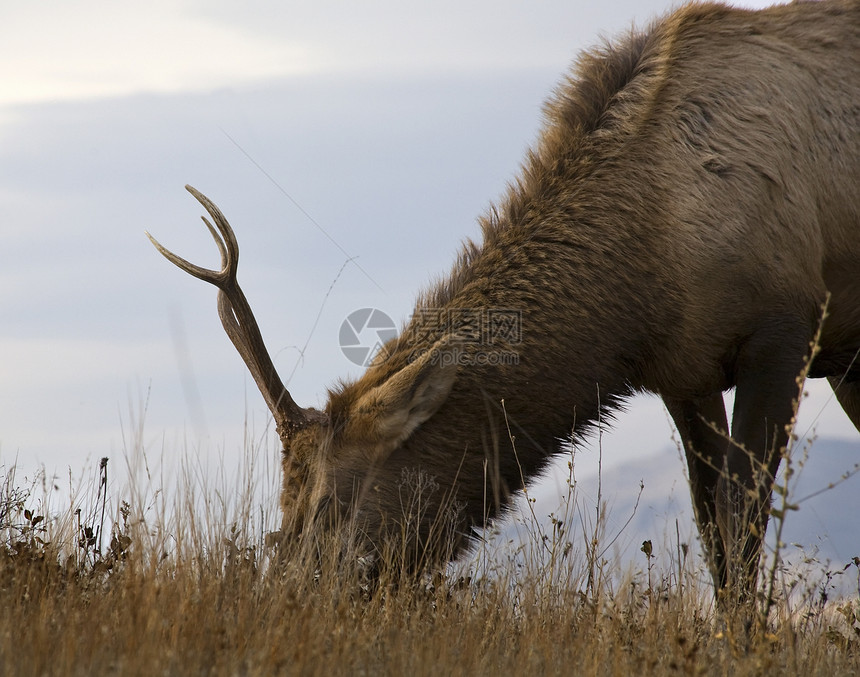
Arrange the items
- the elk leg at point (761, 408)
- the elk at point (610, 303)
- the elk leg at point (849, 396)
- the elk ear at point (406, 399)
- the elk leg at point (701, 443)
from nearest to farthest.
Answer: the elk ear at point (406, 399) → the elk at point (610, 303) → the elk leg at point (761, 408) → the elk leg at point (701, 443) → the elk leg at point (849, 396)

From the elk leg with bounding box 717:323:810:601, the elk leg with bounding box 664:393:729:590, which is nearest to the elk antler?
the elk leg with bounding box 717:323:810:601

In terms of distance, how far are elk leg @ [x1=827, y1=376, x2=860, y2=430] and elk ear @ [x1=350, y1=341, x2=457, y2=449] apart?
3641mm

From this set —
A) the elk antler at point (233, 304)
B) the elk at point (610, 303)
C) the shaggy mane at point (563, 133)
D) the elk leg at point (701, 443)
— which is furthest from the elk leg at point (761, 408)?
the elk antler at point (233, 304)

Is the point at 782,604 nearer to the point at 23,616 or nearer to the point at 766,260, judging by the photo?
the point at 766,260

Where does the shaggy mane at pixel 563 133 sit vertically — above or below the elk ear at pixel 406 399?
above

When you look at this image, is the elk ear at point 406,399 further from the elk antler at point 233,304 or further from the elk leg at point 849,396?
the elk leg at point 849,396

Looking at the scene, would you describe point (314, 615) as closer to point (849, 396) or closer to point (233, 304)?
point (233, 304)

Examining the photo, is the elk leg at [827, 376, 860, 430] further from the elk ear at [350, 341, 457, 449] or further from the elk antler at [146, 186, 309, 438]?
the elk antler at [146, 186, 309, 438]

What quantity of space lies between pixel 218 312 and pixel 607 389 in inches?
90.7

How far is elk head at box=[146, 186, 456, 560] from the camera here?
5.11m

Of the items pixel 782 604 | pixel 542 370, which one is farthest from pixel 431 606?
pixel 782 604

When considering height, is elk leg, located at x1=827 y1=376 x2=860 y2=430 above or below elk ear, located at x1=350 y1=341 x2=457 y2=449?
above

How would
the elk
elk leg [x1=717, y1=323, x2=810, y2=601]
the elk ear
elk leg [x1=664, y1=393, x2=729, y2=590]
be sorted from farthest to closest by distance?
elk leg [x1=664, y1=393, x2=729, y2=590], elk leg [x1=717, y1=323, x2=810, y2=601], the elk, the elk ear

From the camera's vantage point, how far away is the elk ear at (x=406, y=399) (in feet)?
16.6
